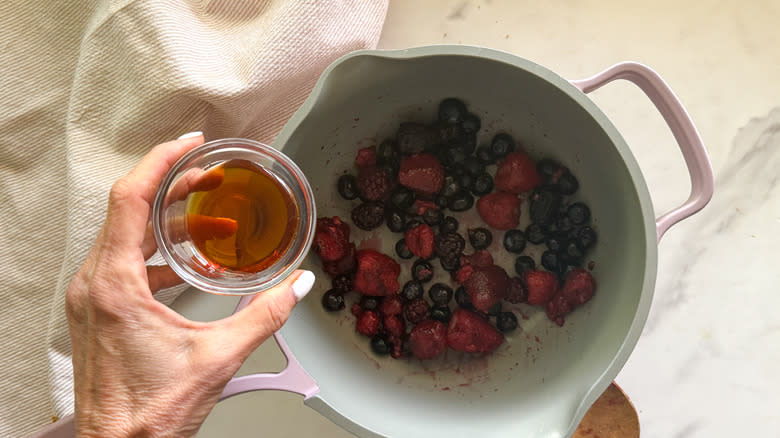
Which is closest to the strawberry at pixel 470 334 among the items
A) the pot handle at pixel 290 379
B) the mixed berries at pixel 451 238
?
the mixed berries at pixel 451 238

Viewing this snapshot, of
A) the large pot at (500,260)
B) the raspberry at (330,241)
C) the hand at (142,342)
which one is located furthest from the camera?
the raspberry at (330,241)

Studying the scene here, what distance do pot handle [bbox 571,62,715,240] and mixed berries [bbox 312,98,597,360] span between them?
0.22 metres

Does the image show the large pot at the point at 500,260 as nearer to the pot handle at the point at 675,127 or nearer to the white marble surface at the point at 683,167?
the pot handle at the point at 675,127

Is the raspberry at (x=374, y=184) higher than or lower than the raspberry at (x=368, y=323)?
higher

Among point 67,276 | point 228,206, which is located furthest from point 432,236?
point 67,276

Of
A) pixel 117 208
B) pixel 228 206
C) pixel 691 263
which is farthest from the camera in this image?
pixel 691 263

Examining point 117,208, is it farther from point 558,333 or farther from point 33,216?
point 558,333

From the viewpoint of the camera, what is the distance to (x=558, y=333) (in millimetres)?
1092

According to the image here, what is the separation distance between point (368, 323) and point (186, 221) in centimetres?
39

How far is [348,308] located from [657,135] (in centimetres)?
67

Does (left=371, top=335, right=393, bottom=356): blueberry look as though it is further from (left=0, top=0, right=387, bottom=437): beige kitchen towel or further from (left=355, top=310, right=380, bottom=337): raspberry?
(left=0, top=0, right=387, bottom=437): beige kitchen towel

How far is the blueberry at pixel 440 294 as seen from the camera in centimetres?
110

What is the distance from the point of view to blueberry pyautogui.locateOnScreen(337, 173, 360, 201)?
1.11 metres

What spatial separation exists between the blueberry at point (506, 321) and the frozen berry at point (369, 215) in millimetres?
286
